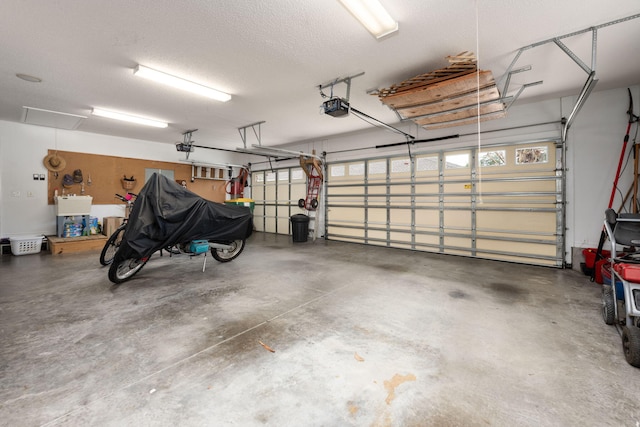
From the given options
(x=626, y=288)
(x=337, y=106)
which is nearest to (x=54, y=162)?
(x=337, y=106)

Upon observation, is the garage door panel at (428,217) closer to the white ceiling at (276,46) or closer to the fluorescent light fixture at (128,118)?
the white ceiling at (276,46)

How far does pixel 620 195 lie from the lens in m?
4.33

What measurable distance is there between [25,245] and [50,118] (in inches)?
111

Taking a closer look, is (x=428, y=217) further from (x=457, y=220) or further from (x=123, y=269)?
(x=123, y=269)

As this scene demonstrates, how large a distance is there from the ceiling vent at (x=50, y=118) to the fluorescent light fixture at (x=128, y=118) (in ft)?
2.44

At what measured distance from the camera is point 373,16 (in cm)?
251

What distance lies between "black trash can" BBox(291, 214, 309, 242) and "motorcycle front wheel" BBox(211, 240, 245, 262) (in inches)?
99.4

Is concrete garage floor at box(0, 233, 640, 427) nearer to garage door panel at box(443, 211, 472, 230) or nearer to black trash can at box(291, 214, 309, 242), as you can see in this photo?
garage door panel at box(443, 211, 472, 230)

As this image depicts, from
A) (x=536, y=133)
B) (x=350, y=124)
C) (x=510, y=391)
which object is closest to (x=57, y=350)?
(x=510, y=391)

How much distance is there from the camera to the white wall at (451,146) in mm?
4449

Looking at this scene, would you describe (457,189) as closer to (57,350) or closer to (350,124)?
(350,124)

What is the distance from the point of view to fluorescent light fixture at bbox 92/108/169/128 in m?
5.52

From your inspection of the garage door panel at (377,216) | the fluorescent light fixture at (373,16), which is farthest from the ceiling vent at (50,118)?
the garage door panel at (377,216)

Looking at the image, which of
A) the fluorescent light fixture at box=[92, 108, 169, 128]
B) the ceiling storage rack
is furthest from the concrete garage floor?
the fluorescent light fixture at box=[92, 108, 169, 128]
